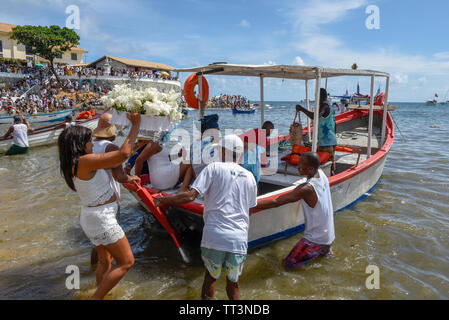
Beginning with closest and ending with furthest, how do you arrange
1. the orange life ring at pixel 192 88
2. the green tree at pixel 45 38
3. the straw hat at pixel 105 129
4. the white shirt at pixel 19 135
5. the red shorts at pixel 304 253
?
the straw hat at pixel 105 129 < the red shorts at pixel 304 253 < the orange life ring at pixel 192 88 < the white shirt at pixel 19 135 < the green tree at pixel 45 38

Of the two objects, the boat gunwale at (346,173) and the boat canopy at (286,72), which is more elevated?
the boat canopy at (286,72)

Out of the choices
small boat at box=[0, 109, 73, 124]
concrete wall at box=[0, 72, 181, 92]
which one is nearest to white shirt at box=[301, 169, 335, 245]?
small boat at box=[0, 109, 73, 124]

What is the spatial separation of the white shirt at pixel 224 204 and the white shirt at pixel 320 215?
4.12ft

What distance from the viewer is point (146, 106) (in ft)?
11.0

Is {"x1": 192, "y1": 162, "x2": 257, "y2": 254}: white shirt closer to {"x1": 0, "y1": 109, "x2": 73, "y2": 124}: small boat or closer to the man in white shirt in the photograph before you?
the man in white shirt

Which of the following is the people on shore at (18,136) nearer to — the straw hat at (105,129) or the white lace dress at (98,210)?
the straw hat at (105,129)

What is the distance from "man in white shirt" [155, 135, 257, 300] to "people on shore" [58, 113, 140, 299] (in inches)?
26.1

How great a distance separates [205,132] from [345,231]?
10.2 feet

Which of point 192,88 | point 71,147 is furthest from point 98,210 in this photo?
point 192,88

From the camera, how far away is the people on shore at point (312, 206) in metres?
3.63

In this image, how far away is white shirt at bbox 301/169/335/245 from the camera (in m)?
3.77

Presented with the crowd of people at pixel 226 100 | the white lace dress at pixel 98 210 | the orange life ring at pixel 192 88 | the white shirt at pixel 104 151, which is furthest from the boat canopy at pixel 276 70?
the crowd of people at pixel 226 100

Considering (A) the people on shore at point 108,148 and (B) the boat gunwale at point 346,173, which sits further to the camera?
(B) the boat gunwale at point 346,173

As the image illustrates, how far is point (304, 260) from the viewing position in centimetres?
417
